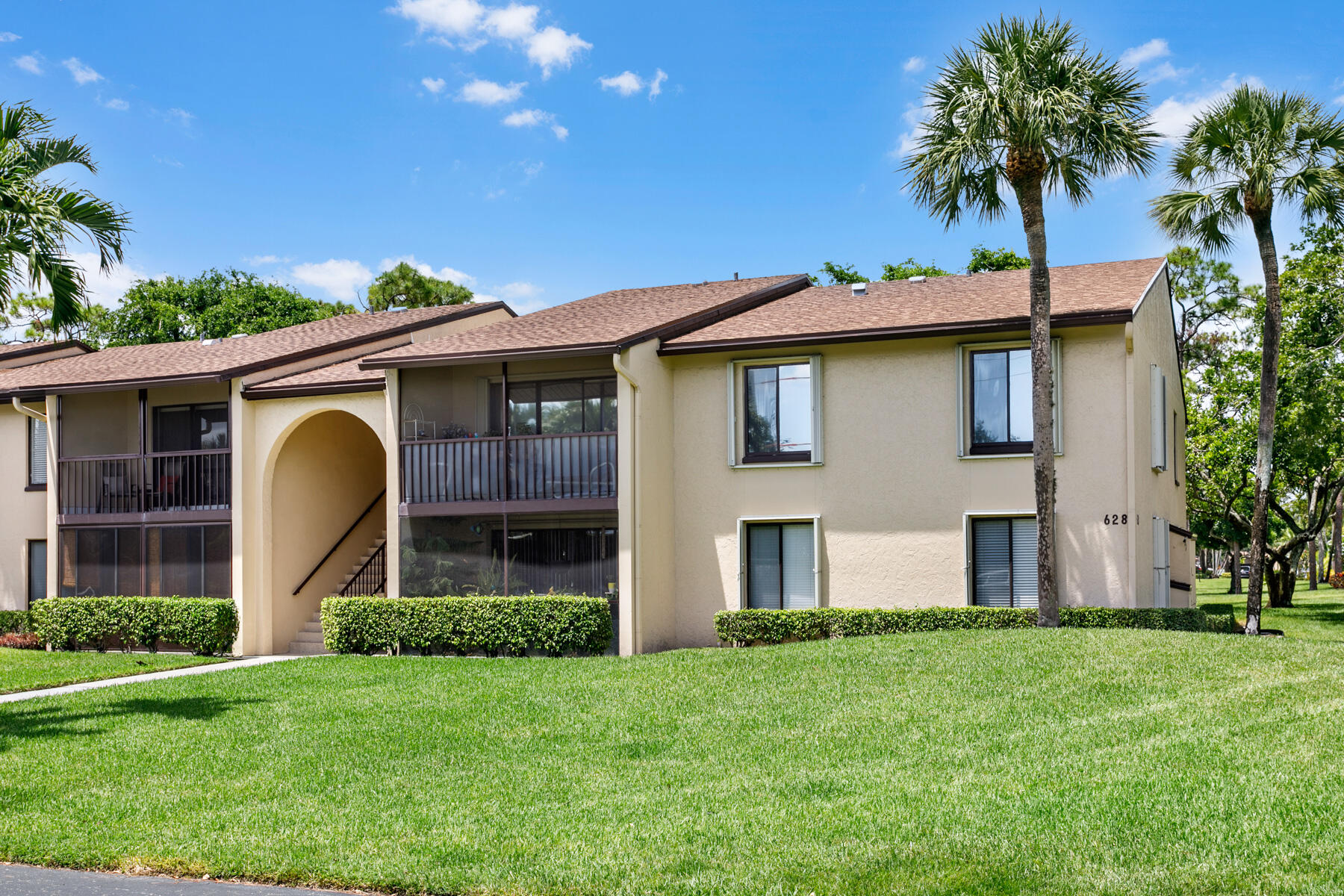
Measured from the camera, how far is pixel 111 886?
7.52m

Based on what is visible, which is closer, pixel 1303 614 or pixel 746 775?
pixel 746 775

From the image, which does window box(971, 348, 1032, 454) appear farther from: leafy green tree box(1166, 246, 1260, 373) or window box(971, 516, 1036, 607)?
leafy green tree box(1166, 246, 1260, 373)

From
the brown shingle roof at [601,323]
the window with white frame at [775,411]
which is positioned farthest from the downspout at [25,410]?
the window with white frame at [775,411]

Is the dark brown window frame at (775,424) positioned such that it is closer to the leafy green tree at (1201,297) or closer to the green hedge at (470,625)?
the green hedge at (470,625)

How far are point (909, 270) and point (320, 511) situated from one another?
24324 millimetres

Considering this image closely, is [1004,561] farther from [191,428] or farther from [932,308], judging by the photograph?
[191,428]

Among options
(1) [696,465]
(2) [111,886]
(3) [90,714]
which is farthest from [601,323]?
(2) [111,886]

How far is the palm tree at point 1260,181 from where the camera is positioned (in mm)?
21219

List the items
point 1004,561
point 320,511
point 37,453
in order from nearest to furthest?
1. point 1004,561
2. point 320,511
3. point 37,453

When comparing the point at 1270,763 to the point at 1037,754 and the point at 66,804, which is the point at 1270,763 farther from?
the point at 66,804

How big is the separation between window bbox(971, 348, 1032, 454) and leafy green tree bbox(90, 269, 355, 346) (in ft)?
111

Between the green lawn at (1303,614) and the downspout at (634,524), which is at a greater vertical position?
the downspout at (634,524)

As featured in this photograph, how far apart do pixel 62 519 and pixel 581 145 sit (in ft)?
46.0

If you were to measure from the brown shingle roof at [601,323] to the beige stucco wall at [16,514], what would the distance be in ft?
30.2
